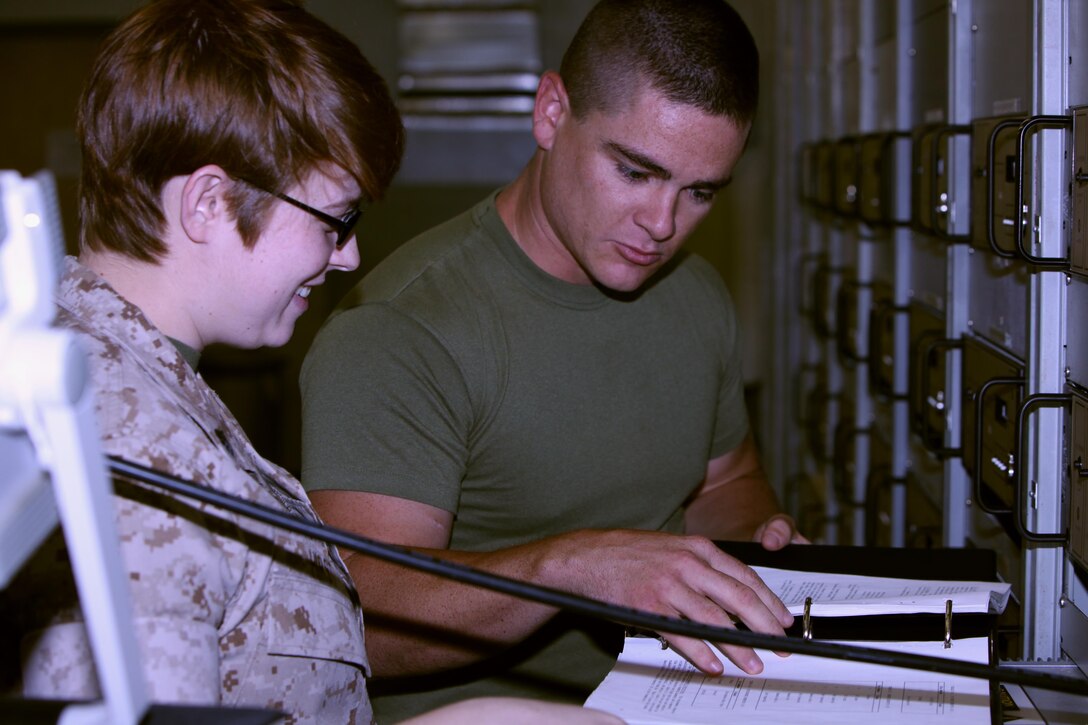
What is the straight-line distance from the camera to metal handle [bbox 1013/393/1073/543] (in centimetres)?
133

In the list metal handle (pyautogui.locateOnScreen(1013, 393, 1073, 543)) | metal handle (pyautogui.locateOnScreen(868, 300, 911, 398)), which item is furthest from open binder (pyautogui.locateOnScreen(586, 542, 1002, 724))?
metal handle (pyautogui.locateOnScreen(868, 300, 911, 398))

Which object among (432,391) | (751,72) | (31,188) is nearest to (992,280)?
(751,72)

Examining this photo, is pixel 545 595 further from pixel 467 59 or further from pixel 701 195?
pixel 467 59

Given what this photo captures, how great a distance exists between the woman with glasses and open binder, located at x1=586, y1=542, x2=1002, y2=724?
15cm

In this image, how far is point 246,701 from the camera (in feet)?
2.89

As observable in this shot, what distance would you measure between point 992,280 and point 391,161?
1064 millimetres

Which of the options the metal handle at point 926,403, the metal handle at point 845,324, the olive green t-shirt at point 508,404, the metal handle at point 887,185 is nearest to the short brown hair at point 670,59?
the olive green t-shirt at point 508,404

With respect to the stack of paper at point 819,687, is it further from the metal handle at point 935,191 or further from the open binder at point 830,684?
the metal handle at point 935,191

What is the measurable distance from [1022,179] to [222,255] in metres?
0.94

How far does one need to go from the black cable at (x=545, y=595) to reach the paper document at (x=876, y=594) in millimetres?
195

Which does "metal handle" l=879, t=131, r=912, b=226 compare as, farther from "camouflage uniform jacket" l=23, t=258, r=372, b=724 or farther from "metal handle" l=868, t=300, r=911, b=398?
"camouflage uniform jacket" l=23, t=258, r=372, b=724

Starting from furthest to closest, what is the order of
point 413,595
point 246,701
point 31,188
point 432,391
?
point 432,391 < point 413,595 < point 246,701 < point 31,188

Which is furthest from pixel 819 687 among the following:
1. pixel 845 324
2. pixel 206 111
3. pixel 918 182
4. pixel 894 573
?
pixel 845 324

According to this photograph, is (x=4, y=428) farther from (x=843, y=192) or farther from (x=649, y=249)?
(x=843, y=192)
